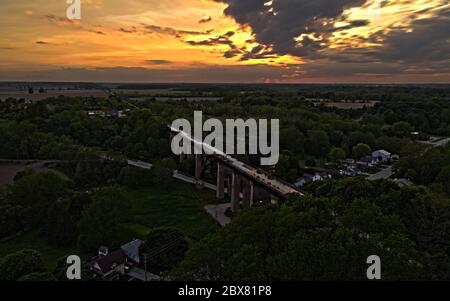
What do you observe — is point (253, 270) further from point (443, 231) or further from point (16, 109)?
point (16, 109)

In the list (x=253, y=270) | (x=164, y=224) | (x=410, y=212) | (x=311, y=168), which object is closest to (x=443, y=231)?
(x=410, y=212)

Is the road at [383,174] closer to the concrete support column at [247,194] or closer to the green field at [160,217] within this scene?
the concrete support column at [247,194]

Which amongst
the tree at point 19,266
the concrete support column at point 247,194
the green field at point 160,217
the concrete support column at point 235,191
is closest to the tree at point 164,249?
the green field at point 160,217

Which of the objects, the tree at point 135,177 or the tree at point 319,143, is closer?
the tree at point 135,177

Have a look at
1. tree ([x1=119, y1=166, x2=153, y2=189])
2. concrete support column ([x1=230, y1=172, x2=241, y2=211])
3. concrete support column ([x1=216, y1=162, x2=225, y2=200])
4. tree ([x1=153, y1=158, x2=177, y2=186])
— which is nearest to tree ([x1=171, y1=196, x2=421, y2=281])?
concrete support column ([x1=230, y1=172, x2=241, y2=211])

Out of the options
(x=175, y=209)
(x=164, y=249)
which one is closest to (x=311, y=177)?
(x=175, y=209)
